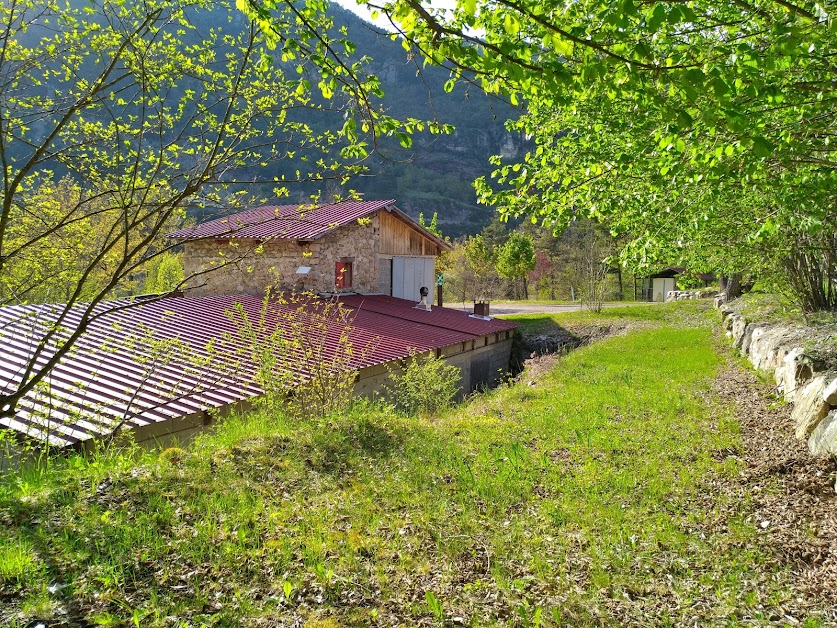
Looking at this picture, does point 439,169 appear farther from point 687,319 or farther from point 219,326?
point 219,326

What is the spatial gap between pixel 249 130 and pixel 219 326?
9.31 m

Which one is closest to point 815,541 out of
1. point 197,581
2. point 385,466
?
point 385,466

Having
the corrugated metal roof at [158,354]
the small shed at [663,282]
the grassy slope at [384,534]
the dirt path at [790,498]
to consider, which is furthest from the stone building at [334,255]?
the small shed at [663,282]

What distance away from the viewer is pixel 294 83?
4.52m

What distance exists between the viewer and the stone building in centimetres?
1714

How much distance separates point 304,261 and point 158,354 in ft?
39.7

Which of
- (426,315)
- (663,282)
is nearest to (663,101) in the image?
(426,315)

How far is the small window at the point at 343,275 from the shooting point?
1774 centimetres

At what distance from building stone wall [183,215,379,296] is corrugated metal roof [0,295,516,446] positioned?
1.03 meters

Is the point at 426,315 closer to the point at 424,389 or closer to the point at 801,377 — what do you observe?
the point at 424,389

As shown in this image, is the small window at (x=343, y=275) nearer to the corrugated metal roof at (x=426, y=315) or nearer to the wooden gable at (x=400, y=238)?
the corrugated metal roof at (x=426, y=315)

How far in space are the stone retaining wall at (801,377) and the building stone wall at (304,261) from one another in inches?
450

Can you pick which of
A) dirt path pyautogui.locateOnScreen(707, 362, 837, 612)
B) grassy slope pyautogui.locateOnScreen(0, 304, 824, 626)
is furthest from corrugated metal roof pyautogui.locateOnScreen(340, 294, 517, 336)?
dirt path pyautogui.locateOnScreen(707, 362, 837, 612)

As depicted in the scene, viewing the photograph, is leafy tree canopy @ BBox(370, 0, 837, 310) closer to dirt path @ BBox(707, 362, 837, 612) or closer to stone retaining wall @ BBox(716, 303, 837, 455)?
stone retaining wall @ BBox(716, 303, 837, 455)
